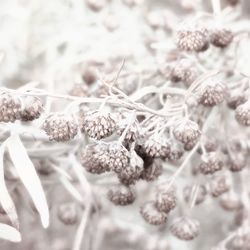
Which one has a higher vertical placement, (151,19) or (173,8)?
(151,19)

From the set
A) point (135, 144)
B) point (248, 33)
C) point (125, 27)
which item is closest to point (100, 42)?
point (125, 27)

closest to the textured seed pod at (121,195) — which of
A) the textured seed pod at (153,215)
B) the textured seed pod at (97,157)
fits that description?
the textured seed pod at (153,215)

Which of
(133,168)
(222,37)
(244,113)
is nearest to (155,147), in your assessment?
(133,168)

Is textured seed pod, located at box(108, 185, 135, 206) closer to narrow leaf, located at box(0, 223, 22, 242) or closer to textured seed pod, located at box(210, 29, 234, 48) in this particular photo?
narrow leaf, located at box(0, 223, 22, 242)

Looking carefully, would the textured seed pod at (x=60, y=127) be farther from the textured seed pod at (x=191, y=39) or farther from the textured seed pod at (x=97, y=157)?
the textured seed pod at (x=191, y=39)

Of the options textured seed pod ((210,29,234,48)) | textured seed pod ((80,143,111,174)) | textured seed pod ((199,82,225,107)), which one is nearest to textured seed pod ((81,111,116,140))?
textured seed pod ((80,143,111,174))

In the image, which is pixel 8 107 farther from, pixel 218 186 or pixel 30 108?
pixel 218 186

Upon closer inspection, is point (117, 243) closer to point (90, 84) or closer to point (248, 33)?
point (90, 84)
